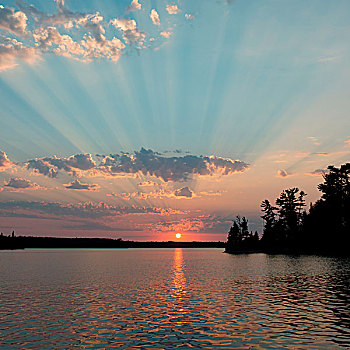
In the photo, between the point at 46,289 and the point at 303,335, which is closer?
the point at 303,335

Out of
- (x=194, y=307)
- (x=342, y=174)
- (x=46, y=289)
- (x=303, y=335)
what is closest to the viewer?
(x=303, y=335)

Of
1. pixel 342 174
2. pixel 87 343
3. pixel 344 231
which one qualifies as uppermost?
pixel 342 174

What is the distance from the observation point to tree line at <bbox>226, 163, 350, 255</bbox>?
11750 centimetres

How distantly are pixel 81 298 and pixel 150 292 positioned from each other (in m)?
9.14

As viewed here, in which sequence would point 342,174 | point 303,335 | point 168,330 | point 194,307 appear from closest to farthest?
1. point 303,335
2. point 168,330
3. point 194,307
4. point 342,174

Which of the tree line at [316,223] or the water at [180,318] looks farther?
the tree line at [316,223]

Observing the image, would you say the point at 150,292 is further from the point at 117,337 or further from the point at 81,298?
the point at 117,337

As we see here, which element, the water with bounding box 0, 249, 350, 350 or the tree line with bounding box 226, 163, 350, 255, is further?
the tree line with bounding box 226, 163, 350, 255

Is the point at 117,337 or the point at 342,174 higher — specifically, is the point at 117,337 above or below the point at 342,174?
below

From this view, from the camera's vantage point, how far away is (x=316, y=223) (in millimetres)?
136750

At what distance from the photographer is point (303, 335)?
77.6ft

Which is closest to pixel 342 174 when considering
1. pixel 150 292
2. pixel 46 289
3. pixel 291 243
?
pixel 291 243

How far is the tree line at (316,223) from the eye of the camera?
11750 centimetres

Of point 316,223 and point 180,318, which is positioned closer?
point 180,318
